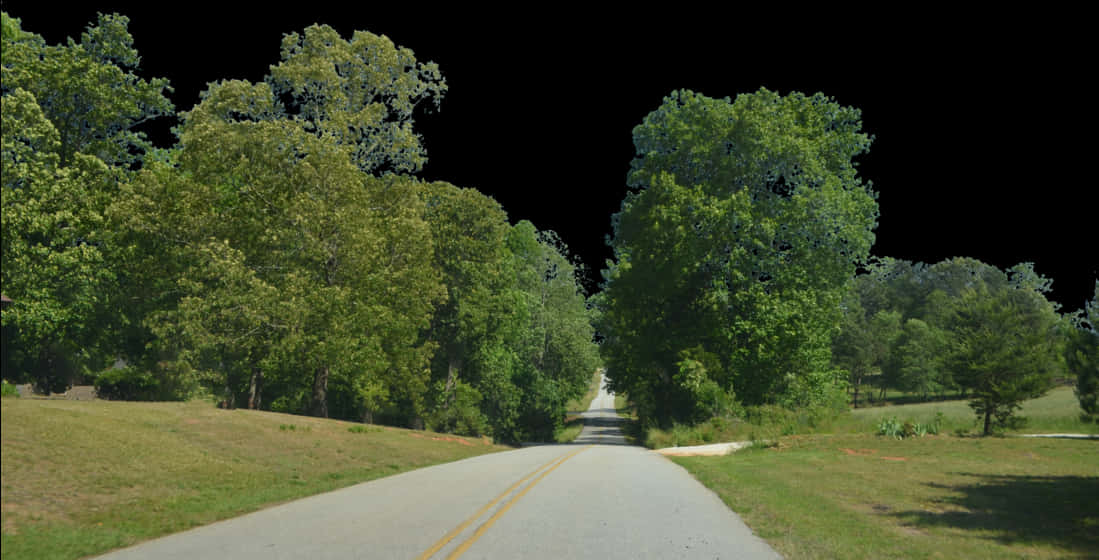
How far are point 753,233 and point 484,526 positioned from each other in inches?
1126

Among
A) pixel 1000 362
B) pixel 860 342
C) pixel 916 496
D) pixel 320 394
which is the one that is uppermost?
pixel 860 342

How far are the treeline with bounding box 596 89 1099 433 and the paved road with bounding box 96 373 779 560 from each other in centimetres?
2118

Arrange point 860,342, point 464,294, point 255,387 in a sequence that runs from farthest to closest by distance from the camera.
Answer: point 860,342 < point 464,294 < point 255,387

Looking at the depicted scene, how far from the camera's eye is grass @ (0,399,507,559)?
3131mm

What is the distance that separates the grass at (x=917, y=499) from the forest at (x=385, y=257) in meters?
11.5

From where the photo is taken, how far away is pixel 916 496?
14.0m

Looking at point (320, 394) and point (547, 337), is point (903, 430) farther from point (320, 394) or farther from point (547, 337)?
point (547, 337)

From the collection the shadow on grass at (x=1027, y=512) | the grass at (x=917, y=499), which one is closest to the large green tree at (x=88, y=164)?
the grass at (x=917, y=499)

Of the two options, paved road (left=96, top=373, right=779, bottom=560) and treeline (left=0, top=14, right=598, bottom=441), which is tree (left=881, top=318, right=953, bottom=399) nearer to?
treeline (left=0, top=14, right=598, bottom=441)

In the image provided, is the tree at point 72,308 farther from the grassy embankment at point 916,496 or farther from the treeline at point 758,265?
the treeline at point 758,265

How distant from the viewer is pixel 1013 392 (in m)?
34.1

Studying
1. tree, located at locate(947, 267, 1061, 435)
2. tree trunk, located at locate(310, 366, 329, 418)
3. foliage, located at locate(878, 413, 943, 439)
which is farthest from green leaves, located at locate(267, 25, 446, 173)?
tree, located at locate(947, 267, 1061, 435)

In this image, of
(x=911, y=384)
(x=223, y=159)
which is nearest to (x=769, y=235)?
(x=223, y=159)

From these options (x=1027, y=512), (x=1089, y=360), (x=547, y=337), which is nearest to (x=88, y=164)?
(x=1027, y=512)
